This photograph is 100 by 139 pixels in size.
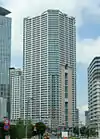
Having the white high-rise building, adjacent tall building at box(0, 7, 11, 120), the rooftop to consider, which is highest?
the rooftop

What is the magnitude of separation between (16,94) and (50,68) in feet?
61.0

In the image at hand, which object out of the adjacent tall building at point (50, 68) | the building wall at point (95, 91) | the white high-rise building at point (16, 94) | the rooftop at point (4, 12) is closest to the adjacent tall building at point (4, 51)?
the rooftop at point (4, 12)

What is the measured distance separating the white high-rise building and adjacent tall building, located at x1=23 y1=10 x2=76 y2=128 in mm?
3336

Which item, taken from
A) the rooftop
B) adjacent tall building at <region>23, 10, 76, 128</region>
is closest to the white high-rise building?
adjacent tall building at <region>23, 10, 76, 128</region>

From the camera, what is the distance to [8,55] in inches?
7402

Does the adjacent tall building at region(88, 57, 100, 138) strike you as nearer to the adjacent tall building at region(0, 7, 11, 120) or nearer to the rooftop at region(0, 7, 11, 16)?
the adjacent tall building at region(0, 7, 11, 120)

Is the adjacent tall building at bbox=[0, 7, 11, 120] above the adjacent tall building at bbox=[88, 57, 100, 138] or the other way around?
above

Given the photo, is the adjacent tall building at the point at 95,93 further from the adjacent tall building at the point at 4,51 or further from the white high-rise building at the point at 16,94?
the adjacent tall building at the point at 4,51

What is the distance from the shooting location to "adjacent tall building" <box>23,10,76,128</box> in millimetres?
156250

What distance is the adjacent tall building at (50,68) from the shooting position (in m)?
156

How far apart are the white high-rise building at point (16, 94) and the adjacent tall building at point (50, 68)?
334 centimetres

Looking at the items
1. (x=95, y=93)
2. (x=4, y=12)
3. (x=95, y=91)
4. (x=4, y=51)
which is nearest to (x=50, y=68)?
(x=95, y=91)

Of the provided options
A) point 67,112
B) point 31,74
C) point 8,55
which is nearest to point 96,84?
point 67,112

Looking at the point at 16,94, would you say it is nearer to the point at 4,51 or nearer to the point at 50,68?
the point at 50,68
